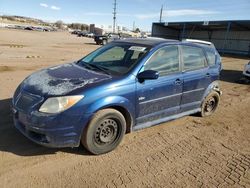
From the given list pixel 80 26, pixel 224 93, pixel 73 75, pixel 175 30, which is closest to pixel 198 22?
pixel 175 30

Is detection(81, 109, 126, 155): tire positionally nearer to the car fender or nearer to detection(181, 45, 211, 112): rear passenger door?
detection(181, 45, 211, 112): rear passenger door

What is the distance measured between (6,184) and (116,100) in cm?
182

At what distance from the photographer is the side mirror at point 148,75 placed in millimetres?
4211

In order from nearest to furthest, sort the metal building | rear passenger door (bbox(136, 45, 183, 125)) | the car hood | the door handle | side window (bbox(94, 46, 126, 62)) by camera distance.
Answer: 1. the car hood
2. rear passenger door (bbox(136, 45, 183, 125))
3. the door handle
4. side window (bbox(94, 46, 126, 62))
5. the metal building

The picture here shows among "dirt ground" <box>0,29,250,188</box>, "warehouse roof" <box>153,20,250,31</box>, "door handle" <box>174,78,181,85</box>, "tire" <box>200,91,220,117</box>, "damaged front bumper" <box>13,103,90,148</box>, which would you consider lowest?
"dirt ground" <box>0,29,250,188</box>

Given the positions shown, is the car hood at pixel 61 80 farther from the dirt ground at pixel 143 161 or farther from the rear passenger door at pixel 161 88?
the dirt ground at pixel 143 161

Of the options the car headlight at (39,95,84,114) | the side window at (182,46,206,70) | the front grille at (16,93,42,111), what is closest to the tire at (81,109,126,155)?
the car headlight at (39,95,84,114)

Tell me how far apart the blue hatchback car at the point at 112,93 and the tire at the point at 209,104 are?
176 millimetres

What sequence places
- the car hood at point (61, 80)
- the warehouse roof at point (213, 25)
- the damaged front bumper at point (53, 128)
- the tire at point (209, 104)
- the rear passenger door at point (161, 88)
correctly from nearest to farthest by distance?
the damaged front bumper at point (53, 128)
the car hood at point (61, 80)
the rear passenger door at point (161, 88)
the tire at point (209, 104)
the warehouse roof at point (213, 25)

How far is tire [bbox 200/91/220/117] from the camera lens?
5941 millimetres

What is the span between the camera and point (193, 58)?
5.42m

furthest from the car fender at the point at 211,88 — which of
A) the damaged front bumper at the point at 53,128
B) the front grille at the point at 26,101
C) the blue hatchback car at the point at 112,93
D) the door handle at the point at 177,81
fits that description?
the front grille at the point at 26,101

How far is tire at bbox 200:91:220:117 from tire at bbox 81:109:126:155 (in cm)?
253

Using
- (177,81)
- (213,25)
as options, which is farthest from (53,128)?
(213,25)
